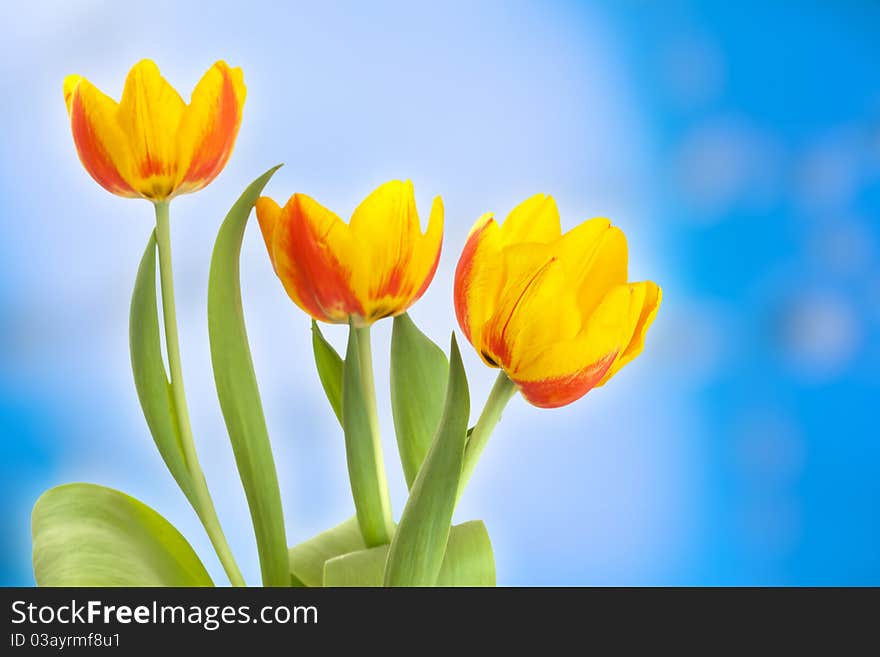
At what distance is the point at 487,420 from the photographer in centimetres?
40

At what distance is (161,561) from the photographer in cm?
45

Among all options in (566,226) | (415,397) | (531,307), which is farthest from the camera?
(566,226)

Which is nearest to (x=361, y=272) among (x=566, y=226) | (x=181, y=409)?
(x=181, y=409)

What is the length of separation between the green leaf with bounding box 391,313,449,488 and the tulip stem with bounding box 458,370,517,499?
0.06 m

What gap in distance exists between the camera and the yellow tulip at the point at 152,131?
42cm

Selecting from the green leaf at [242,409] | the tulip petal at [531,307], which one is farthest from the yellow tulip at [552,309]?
the green leaf at [242,409]

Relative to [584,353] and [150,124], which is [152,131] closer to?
[150,124]

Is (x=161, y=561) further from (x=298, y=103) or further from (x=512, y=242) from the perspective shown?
(x=298, y=103)

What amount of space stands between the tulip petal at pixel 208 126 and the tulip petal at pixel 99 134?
0.03 metres

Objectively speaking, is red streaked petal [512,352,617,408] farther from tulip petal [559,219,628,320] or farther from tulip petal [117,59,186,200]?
Answer: tulip petal [117,59,186,200]

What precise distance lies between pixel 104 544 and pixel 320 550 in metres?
0.11

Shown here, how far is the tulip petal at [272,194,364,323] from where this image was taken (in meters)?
0.42

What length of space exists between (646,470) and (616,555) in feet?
0.33
